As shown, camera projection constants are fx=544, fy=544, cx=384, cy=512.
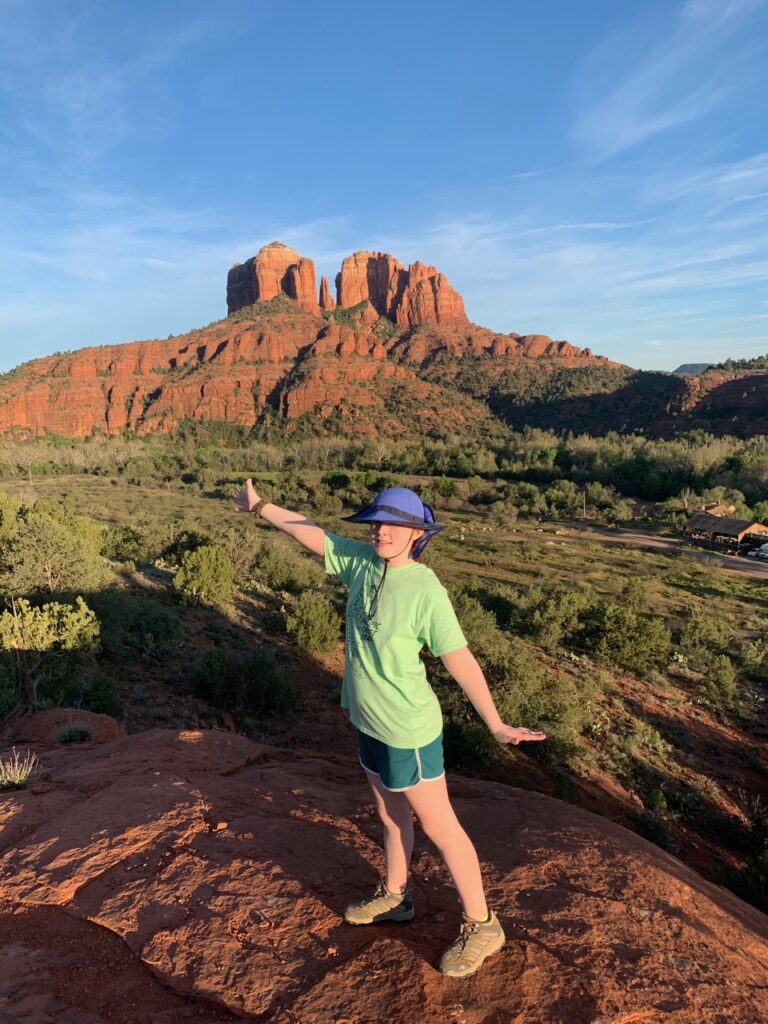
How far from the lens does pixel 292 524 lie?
2.64 meters

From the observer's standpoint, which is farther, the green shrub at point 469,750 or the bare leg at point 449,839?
the green shrub at point 469,750

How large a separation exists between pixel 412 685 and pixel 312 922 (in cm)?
121

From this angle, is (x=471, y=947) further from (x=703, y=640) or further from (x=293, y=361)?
(x=293, y=361)

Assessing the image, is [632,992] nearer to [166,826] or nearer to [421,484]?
[166,826]

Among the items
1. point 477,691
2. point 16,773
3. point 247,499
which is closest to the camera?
point 477,691

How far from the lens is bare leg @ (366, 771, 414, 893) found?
2.35 meters

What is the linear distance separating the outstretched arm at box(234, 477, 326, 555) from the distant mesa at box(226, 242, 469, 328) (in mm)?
121780

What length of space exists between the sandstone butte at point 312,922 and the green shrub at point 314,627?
354 inches

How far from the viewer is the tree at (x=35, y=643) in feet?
25.1

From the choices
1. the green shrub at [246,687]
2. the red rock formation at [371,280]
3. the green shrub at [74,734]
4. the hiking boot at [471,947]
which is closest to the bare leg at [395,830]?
the hiking boot at [471,947]

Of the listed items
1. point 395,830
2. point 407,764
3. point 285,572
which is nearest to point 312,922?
point 395,830

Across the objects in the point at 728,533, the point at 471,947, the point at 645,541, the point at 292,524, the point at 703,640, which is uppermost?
the point at 292,524

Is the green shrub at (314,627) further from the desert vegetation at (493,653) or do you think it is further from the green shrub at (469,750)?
the green shrub at (469,750)

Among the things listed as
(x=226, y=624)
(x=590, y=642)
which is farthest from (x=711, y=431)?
(x=226, y=624)
